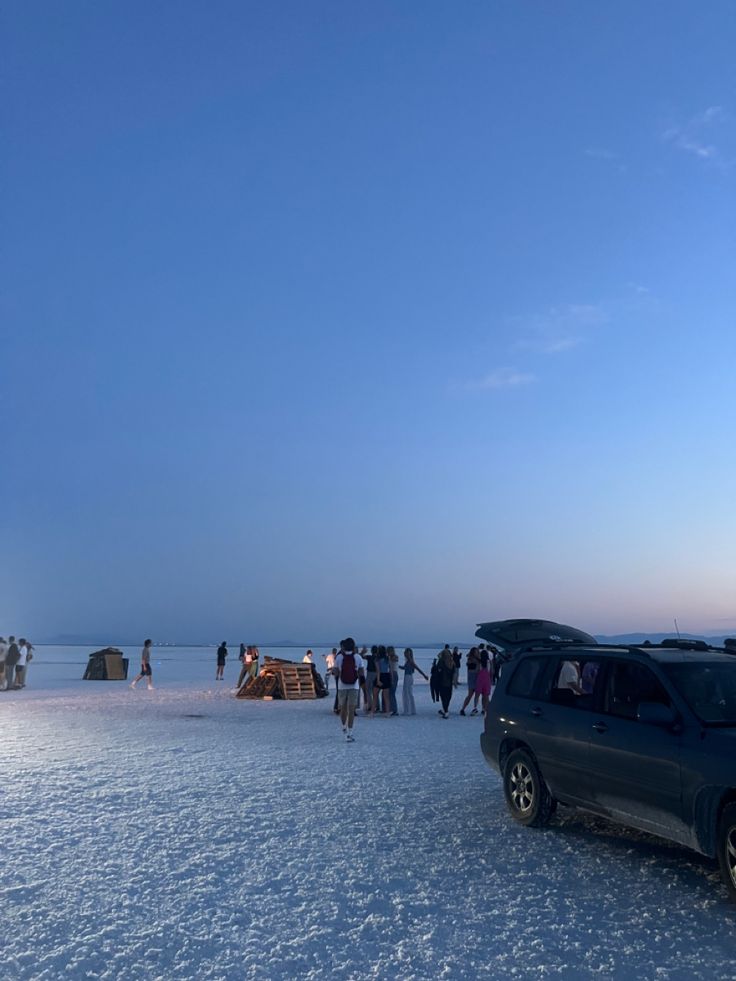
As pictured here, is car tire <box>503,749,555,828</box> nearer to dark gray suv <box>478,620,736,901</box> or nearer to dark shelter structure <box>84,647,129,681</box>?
dark gray suv <box>478,620,736,901</box>

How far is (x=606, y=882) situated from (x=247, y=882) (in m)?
2.75

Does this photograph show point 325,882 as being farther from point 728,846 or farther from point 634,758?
point 728,846

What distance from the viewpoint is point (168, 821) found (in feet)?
26.1

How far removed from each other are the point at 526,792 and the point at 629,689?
179 centimetres

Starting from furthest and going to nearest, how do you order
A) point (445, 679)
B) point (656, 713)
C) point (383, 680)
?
1. point (383, 680)
2. point (445, 679)
3. point (656, 713)

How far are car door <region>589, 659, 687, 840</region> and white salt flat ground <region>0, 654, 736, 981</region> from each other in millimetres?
492

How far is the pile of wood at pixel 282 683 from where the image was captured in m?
24.2

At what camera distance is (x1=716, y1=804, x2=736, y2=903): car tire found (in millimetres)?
5477

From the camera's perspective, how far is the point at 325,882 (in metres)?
6.04

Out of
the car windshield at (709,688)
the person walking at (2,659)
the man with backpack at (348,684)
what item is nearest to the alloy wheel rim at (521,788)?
the car windshield at (709,688)

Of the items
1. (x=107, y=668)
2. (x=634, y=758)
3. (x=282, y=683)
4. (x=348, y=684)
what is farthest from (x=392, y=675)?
(x=107, y=668)

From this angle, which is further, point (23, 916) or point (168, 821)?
point (168, 821)

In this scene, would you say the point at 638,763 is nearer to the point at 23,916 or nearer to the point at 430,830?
the point at 430,830

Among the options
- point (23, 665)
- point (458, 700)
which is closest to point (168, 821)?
point (458, 700)
